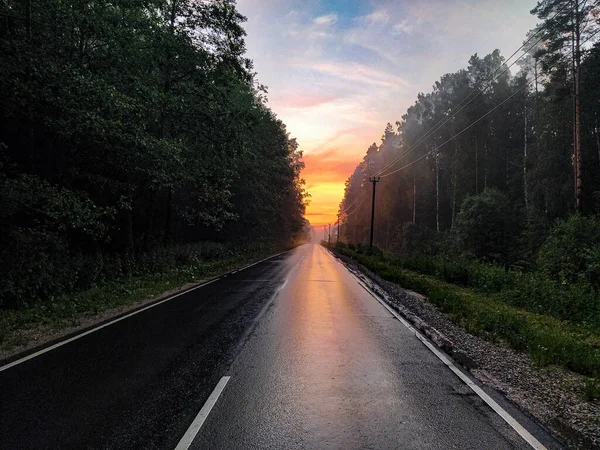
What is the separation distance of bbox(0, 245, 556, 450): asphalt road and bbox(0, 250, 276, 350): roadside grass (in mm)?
1378

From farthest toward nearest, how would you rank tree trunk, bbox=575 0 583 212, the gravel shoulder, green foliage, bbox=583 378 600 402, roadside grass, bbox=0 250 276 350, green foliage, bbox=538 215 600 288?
1. tree trunk, bbox=575 0 583 212
2. green foliage, bbox=538 215 600 288
3. roadside grass, bbox=0 250 276 350
4. green foliage, bbox=583 378 600 402
5. the gravel shoulder

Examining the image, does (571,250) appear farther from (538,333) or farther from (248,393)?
(248,393)

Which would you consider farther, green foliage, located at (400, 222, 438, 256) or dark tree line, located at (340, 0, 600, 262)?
green foliage, located at (400, 222, 438, 256)

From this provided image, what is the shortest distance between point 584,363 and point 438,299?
5.89m

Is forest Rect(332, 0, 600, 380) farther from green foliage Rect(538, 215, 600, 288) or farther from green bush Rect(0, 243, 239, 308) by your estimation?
green bush Rect(0, 243, 239, 308)

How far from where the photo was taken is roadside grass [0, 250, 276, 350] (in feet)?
25.2

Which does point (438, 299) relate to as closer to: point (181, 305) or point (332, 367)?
point (332, 367)

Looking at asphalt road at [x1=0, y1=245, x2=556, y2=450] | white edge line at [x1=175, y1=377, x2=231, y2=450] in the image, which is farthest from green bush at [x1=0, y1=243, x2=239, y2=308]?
white edge line at [x1=175, y1=377, x2=231, y2=450]

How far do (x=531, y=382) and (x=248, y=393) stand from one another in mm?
3974

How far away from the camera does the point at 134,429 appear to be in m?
3.62

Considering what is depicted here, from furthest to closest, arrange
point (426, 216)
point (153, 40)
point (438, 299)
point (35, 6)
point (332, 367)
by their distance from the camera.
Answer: point (426, 216), point (153, 40), point (438, 299), point (35, 6), point (332, 367)

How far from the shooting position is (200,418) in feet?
12.6

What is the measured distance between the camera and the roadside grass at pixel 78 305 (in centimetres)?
769

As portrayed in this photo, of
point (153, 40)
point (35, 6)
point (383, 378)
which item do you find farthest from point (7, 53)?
point (383, 378)
